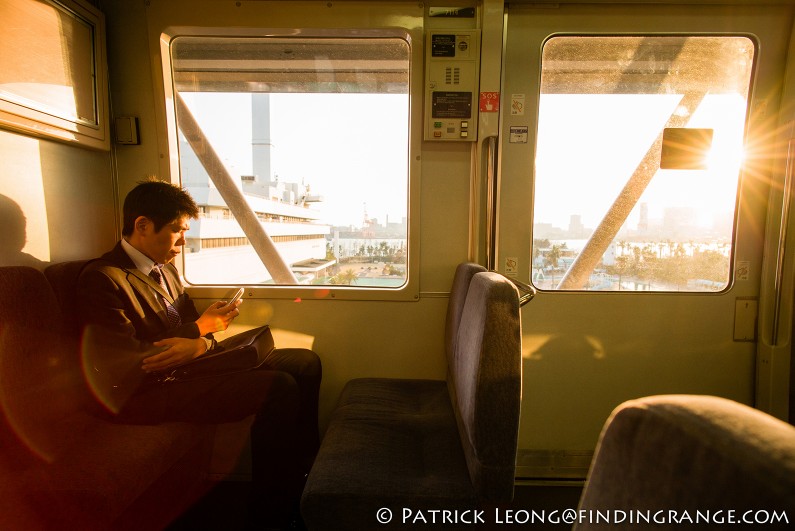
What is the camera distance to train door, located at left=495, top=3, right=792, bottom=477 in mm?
2270

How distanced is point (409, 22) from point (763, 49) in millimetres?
2004

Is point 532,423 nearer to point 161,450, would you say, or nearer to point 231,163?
point 161,450

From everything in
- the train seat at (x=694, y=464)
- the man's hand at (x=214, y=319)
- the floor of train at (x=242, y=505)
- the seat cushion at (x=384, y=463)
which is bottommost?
the floor of train at (x=242, y=505)

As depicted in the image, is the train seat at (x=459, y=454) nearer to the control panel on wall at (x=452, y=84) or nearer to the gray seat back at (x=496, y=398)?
the gray seat back at (x=496, y=398)

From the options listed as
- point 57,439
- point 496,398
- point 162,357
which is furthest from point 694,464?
point 57,439

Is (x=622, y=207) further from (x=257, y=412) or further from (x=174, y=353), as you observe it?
(x=174, y=353)

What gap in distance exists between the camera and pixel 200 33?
2.28m

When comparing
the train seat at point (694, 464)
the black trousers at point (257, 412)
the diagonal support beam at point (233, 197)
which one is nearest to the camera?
the train seat at point (694, 464)

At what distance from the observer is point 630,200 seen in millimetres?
2365

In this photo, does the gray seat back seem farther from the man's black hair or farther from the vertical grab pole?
the man's black hair

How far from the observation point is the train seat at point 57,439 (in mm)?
1299

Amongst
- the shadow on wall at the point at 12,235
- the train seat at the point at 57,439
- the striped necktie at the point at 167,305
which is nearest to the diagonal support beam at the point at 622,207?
the striped necktie at the point at 167,305

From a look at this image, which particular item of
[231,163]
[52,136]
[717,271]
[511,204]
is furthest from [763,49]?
[52,136]

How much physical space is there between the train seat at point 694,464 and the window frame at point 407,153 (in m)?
1.81
